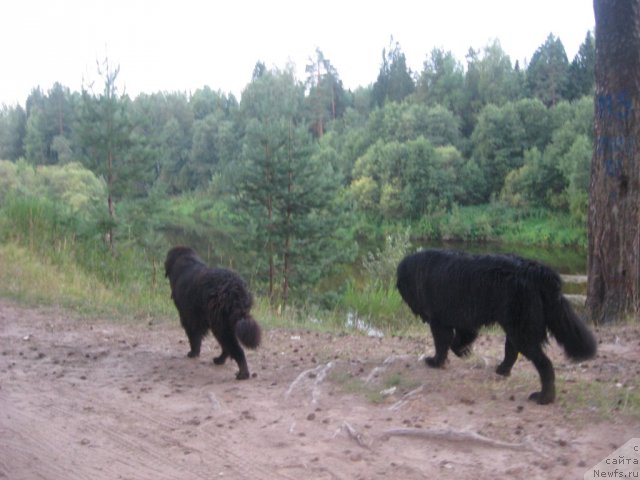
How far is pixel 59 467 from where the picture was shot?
4.43 meters

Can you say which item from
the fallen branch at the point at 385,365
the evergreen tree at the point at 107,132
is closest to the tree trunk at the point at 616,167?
the fallen branch at the point at 385,365

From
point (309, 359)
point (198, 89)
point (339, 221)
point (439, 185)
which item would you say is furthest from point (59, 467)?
point (198, 89)

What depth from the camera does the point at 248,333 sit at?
6.25m

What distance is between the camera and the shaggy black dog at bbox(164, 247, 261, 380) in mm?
6410

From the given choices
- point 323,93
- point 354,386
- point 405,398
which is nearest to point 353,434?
point 405,398

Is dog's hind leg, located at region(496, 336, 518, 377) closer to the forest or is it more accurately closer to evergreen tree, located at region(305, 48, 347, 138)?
the forest

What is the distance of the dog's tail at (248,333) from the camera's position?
246 inches

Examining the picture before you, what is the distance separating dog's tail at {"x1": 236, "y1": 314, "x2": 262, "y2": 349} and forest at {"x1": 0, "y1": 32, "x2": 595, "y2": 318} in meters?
7.39

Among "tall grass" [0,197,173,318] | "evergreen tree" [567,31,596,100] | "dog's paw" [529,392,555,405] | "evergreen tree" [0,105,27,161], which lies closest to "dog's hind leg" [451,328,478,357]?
"dog's paw" [529,392,555,405]

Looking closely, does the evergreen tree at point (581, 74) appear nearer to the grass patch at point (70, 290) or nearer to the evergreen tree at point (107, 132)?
the evergreen tree at point (107, 132)

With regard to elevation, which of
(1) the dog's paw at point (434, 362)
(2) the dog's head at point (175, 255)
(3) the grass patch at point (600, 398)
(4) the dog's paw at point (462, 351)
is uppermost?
(2) the dog's head at point (175, 255)

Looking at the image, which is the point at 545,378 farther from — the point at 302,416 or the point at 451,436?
the point at 302,416

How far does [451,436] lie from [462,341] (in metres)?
1.99

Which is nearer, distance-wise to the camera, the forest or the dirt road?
the dirt road
